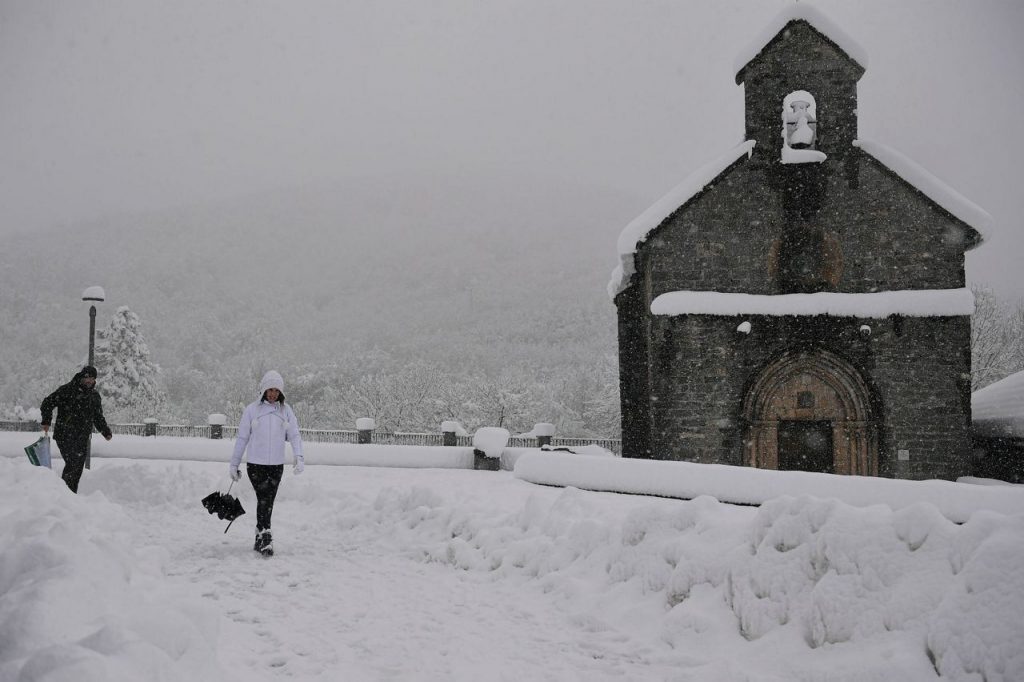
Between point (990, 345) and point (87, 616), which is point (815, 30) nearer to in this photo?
point (87, 616)

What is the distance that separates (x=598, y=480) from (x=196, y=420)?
2590 inches

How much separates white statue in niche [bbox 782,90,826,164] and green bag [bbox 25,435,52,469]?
15800 mm

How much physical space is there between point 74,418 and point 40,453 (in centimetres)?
94

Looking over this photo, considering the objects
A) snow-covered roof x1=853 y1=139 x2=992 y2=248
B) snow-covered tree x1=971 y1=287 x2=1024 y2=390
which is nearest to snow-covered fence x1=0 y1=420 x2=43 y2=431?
snow-covered roof x1=853 y1=139 x2=992 y2=248

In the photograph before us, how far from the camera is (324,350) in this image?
310 ft

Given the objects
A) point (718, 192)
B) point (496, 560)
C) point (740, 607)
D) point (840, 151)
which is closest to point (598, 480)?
point (496, 560)

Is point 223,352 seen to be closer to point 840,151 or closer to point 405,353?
point 405,353

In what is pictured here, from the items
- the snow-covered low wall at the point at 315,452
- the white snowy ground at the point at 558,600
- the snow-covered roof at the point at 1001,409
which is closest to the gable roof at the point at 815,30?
the snow-covered roof at the point at 1001,409

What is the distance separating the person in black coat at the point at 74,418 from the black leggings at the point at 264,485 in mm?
2960

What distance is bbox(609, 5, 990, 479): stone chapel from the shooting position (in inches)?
594

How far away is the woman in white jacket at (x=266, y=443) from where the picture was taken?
7668 millimetres

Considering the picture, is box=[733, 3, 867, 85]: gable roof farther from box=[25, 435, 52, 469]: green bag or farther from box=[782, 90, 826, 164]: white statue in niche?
box=[25, 435, 52, 469]: green bag

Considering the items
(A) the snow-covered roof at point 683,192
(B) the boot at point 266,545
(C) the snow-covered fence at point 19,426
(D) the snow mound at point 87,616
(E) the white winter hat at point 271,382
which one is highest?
(A) the snow-covered roof at point 683,192

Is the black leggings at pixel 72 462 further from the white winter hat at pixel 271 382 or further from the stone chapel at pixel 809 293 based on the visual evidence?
the stone chapel at pixel 809 293
